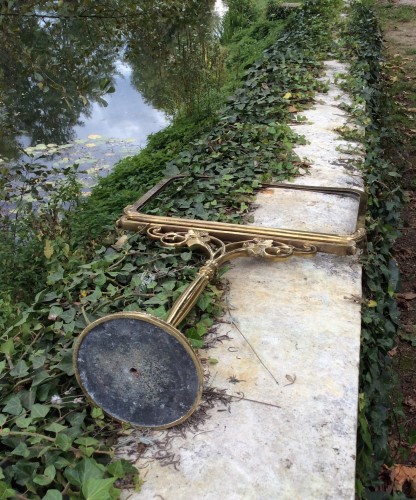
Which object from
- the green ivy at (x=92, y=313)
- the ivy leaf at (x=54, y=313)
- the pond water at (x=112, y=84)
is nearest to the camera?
the green ivy at (x=92, y=313)

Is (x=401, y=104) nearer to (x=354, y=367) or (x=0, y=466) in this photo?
(x=354, y=367)

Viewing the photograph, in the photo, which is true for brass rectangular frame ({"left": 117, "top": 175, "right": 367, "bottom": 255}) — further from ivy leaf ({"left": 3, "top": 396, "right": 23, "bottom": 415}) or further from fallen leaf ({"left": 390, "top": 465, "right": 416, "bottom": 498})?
ivy leaf ({"left": 3, "top": 396, "right": 23, "bottom": 415})

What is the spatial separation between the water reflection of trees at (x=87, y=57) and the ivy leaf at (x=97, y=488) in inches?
73.5

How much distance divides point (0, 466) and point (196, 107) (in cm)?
539

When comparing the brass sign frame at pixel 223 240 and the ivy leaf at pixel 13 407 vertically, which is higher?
the brass sign frame at pixel 223 240

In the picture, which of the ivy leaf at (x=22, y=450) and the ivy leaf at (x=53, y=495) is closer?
the ivy leaf at (x=53, y=495)

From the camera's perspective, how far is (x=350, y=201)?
292 centimetres

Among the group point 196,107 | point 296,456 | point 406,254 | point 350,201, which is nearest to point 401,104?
point 196,107

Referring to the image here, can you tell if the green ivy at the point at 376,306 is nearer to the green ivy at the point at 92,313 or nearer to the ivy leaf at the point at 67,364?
the green ivy at the point at 92,313

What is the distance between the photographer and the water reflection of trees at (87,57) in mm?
2881

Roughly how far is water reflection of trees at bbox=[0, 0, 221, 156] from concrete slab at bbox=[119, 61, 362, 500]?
136cm

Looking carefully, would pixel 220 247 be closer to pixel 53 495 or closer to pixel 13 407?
pixel 13 407

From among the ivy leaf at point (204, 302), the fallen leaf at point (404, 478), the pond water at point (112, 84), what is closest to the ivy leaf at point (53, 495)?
the ivy leaf at point (204, 302)

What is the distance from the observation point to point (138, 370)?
5.11 feet
